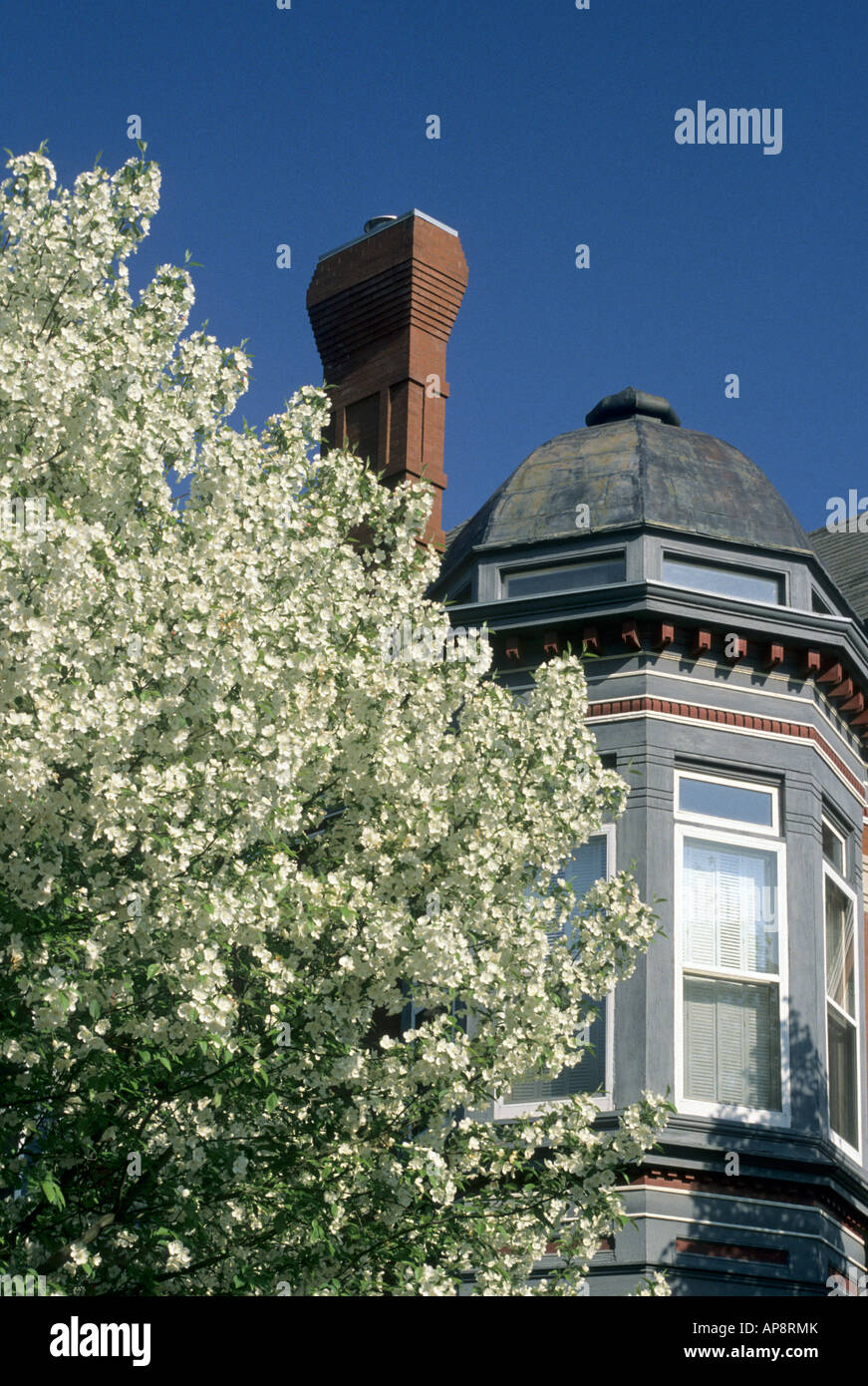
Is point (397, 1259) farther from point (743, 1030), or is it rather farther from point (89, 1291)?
point (743, 1030)

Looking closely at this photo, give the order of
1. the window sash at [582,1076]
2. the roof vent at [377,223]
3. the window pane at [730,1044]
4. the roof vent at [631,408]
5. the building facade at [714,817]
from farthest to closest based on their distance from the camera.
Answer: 1. the roof vent at [377,223]
2. the roof vent at [631,408]
3. the window pane at [730,1044]
4. the window sash at [582,1076]
5. the building facade at [714,817]

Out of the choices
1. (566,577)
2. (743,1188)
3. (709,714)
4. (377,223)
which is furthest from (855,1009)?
(377,223)

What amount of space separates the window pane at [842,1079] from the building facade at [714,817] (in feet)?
0.11

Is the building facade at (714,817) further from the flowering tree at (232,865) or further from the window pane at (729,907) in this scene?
the flowering tree at (232,865)

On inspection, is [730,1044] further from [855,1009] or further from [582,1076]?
[855,1009]

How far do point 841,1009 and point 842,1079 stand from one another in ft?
2.39

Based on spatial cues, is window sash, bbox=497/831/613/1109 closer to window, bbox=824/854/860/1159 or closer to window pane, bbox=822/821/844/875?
window, bbox=824/854/860/1159

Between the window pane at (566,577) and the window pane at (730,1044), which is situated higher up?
the window pane at (566,577)

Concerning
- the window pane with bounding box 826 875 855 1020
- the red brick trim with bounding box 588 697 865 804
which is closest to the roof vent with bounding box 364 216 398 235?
the red brick trim with bounding box 588 697 865 804

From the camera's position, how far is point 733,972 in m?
17.2

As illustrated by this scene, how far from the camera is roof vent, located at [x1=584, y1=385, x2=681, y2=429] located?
71.3 ft

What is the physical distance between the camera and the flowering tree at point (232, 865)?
10414 millimetres

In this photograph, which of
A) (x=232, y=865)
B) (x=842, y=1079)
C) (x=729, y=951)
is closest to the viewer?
(x=232, y=865)

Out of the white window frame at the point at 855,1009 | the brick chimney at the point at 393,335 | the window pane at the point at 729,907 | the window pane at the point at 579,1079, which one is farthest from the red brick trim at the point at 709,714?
the brick chimney at the point at 393,335
